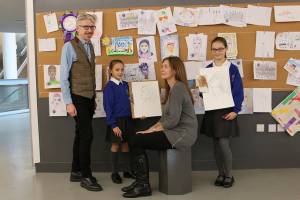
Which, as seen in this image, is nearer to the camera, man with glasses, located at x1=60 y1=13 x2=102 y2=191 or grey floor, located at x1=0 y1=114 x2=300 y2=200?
grey floor, located at x1=0 y1=114 x2=300 y2=200

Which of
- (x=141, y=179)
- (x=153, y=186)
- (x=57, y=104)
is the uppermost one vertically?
(x=57, y=104)

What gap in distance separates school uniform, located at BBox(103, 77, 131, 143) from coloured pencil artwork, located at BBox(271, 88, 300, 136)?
1513 mm

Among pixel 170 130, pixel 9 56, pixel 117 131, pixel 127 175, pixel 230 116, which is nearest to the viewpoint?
pixel 170 130

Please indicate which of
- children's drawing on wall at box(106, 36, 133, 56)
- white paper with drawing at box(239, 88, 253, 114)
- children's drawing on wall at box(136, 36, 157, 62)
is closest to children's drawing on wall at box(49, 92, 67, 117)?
children's drawing on wall at box(106, 36, 133, 56)

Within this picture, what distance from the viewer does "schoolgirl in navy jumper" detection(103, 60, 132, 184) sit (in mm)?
3455

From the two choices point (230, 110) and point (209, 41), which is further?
point (209, 41)

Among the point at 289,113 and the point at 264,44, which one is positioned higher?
the point at 264,44

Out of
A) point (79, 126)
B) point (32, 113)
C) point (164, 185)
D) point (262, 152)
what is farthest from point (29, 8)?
point (262, 152)

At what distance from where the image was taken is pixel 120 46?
12.4 ft

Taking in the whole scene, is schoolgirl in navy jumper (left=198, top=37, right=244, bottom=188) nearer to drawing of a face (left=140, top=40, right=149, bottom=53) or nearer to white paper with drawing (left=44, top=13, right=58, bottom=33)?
drawing of a face (left=140, top=40, right=149, bottom=53)

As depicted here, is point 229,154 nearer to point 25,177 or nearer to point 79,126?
point 79,126

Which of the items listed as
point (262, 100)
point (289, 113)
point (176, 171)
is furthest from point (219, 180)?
point (289, 113)

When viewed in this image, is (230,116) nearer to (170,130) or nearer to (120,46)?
(170,130)

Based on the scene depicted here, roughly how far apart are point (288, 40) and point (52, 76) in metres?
2.40
